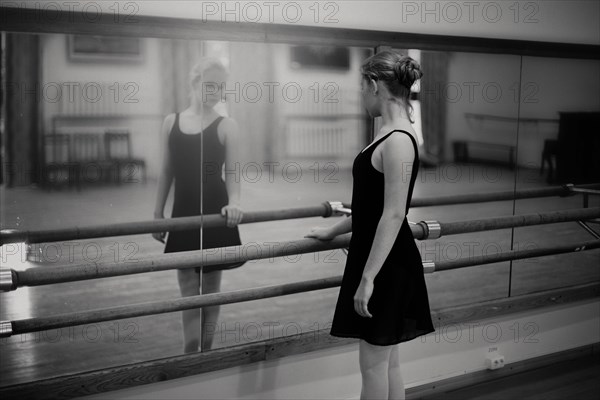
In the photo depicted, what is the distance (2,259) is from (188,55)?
0.89 m

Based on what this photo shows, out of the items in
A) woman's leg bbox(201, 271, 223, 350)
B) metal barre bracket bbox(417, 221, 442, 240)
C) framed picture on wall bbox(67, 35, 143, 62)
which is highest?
framed picture on wall bbox(67, 35, 143, 62)

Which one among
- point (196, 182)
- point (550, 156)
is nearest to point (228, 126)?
point (196, 182)

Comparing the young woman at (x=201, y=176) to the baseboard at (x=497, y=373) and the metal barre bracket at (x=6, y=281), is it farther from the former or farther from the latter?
the baseboard at (x=497, y=373)

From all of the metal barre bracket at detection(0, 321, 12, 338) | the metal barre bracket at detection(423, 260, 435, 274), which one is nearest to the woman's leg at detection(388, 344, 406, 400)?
the metal barre bracket at detection(423, 260, 435, 274)

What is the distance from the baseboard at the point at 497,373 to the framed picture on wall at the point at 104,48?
72.1 inches

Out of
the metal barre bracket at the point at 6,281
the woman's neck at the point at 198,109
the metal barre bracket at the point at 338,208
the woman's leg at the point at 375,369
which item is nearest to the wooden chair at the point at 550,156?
the metal barre bracket at the point at 338,208

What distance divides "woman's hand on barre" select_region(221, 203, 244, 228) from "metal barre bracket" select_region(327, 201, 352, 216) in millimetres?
431

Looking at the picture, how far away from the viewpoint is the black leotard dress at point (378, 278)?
218 centimetres

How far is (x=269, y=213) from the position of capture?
2.71 m

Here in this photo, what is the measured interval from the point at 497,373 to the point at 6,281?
231 centimetres

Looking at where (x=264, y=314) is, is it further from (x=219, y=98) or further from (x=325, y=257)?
(x=219, y=98)

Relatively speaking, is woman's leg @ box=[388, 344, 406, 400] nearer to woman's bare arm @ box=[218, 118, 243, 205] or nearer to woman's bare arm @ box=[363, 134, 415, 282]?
woman's bare arm @ box=[363, 134, 415, 282]

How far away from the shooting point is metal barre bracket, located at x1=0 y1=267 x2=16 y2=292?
6.93 feet

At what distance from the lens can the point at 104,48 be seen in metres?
2.30
